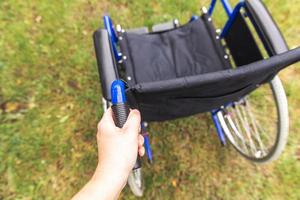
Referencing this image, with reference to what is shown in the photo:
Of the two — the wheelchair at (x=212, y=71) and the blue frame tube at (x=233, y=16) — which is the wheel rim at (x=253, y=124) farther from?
the blue frame tube at (x=233, y=16)

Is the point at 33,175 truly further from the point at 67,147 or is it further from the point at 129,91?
the point at 129,91

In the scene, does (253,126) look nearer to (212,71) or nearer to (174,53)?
(212,71)

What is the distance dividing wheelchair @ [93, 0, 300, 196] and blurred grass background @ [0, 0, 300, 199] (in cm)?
16

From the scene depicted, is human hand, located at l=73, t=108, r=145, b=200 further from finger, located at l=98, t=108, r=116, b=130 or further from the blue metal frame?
the blue metal frame

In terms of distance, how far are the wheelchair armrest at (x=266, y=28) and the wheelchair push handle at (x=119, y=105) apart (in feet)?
2.22

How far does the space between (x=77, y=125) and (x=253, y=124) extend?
1047 millimetres

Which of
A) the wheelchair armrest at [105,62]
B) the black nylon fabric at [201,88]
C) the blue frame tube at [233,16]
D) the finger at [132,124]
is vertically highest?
the blue frame tube at [233,16]

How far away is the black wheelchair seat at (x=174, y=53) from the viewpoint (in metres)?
1.64

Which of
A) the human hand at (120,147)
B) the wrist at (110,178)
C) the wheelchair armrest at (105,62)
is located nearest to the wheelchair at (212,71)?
the wheelchair armrest at (105,62)

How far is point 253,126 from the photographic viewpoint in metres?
1.90

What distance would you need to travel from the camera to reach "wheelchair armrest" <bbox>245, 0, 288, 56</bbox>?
1.30m

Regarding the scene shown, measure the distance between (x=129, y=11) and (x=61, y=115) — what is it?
0.91 meters

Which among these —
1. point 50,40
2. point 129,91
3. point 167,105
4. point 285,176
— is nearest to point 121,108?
point 129,91

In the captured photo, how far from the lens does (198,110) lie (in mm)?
1419
